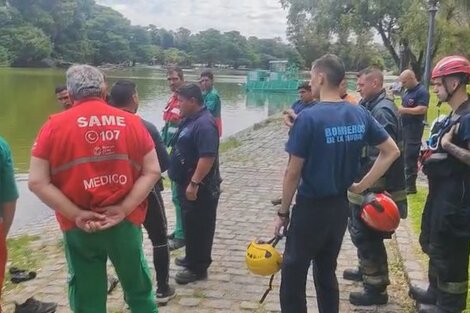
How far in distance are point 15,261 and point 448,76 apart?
15.7 feet

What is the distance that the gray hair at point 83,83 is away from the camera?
3172 millimetres

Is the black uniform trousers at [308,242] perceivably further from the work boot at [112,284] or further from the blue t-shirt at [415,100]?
the blue t-shirt at [415,100]

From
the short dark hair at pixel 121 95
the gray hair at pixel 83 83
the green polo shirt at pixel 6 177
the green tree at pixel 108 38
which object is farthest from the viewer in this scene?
the green tree at pixel 108 38

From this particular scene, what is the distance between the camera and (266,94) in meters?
46.7

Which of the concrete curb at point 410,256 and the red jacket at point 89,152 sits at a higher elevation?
the red jacket at point 89,152

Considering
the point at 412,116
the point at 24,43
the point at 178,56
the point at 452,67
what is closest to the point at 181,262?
the point at 452,67

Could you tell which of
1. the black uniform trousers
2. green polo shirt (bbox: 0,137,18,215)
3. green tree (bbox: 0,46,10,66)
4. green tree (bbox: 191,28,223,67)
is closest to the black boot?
the black uniform trousers

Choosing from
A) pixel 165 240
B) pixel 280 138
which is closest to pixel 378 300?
pixel 165 240

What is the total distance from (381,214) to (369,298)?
32.9 inches

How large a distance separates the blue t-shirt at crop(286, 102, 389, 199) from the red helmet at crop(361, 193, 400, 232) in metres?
0.68

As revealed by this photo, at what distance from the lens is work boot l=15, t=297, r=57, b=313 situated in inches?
168

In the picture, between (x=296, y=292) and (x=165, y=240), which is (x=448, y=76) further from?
(x=165, y=240)

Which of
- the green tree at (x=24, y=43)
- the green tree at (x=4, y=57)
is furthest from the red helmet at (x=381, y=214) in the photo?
the green tree at (x=24, y=43)

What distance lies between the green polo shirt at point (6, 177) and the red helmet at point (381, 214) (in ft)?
8.20
